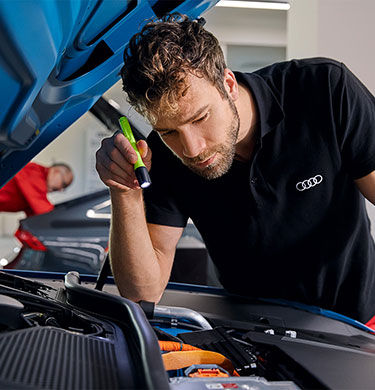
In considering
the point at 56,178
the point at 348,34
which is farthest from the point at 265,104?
the point at 56,178

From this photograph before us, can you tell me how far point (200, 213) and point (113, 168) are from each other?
260mm

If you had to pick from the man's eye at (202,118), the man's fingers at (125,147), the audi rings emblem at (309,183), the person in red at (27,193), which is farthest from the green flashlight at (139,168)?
the person in red at (27,193)

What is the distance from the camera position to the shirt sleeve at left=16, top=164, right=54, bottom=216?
2.76 metres

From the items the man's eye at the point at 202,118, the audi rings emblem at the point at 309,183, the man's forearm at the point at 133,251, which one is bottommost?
the man's forearm at the point at 133,251

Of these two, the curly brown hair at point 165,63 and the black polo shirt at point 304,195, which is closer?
the curly brown hair at point 165,63

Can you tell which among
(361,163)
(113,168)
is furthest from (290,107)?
(113,168)

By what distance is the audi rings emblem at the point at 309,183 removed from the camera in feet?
3.63

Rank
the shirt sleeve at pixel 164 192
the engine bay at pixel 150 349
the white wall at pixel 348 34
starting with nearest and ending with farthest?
the engine bay at pixel 150 349 → the shirt sleeve at pixel 164 192 → the white wall at pixel 348 34

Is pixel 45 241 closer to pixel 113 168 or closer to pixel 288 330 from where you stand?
pixel 113 168

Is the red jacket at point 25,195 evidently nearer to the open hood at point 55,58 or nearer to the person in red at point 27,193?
the person in red at point 27,193

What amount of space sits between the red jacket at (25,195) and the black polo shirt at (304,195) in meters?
1.82

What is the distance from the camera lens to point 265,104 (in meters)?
1.12

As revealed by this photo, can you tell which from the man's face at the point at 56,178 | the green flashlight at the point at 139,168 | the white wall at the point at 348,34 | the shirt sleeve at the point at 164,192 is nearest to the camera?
the green flashlight at the point at 139,168

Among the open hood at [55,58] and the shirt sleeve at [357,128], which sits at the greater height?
the open hood at [55,58]
